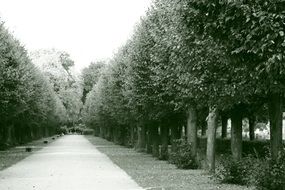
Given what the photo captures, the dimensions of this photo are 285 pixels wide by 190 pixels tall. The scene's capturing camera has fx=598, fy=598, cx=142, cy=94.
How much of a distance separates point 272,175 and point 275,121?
1.40 metres

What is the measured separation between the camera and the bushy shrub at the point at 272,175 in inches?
592

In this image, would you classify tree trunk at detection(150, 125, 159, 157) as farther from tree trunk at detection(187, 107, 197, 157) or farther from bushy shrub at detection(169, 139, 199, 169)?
bushy shrub at detection(169, 139, 199, 169)

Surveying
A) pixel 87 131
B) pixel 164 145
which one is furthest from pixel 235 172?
pixel 87 131

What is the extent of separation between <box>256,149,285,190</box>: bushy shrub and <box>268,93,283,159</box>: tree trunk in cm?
25

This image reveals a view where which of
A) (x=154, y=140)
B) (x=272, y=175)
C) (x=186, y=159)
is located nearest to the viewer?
(x=272, y=175)

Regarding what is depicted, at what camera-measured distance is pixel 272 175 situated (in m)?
15.2

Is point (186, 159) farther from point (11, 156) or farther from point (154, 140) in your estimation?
point (11, 156)

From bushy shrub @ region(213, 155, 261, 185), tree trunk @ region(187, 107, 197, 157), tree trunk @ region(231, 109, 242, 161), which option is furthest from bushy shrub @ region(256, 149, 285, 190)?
tree trunk @ region(187, 107, 197, 157)

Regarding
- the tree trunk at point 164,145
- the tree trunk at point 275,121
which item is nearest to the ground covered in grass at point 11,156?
the tree trunk at point 164,145

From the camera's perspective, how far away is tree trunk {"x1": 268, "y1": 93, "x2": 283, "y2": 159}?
15480mm

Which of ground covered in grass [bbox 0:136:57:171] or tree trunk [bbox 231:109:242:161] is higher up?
tree trunk [bbox 231:109:242:161]

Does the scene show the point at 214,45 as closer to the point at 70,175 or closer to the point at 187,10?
the point at 187,10

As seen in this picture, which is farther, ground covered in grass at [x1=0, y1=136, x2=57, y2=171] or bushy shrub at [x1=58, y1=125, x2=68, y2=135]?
bushy shrub at [x1=58, y1=125, x2=68, y2=135]

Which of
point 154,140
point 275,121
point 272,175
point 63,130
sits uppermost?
point 63,130
